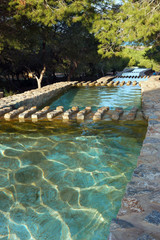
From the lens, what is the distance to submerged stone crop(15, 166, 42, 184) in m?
3.83

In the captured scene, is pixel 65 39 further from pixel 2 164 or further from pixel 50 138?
pixel 2 164

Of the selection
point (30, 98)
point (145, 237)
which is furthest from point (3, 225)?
point (30, 98)

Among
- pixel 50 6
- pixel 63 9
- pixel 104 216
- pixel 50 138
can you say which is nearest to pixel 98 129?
pixel 50 138

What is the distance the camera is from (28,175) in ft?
13.0

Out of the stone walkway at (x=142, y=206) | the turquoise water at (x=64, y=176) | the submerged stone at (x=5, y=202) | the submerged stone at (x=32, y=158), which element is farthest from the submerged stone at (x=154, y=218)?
the submerged stone at (x=32, y=158)

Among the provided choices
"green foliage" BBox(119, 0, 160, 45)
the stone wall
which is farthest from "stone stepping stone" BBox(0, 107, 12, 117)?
"green foliage" BBox(119, 0, 160, 45)

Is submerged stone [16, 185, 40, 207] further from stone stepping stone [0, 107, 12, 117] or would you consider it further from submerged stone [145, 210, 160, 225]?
stone stepping stone [0, 107, 12, 117]

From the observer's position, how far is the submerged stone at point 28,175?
383 cm

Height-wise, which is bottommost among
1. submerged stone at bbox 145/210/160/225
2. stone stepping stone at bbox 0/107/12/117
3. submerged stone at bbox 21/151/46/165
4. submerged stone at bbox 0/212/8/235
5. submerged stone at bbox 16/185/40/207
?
submerged stone at bbox 0/212/8/235

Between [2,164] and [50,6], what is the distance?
26.9 feet

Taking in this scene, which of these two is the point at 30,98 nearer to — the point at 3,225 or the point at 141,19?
the point at 141,19

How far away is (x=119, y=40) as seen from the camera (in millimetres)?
11586

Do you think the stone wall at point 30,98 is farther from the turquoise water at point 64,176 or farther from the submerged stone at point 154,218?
the submerged stone at point 154,218

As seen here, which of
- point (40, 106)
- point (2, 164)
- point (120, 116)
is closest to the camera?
point (2, 164)
